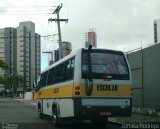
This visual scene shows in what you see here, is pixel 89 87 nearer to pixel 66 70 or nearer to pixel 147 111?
pixel 66 70

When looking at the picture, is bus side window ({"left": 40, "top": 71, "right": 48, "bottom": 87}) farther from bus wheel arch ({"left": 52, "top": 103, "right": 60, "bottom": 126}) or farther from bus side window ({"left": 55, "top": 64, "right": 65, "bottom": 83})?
bus wheel arch ({"left": 52, "top": 103, "right": 60, "bottom": 126})

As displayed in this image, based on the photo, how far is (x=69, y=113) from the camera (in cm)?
1870

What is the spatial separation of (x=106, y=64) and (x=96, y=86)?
99 centimetres

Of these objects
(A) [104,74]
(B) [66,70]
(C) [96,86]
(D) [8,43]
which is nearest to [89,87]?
(C) [96,86]

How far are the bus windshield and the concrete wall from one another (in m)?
5.85

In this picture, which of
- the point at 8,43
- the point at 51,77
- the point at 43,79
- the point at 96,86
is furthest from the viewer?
the point at 8,43

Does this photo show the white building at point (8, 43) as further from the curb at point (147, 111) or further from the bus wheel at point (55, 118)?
the bus wheel at point (55, 118)

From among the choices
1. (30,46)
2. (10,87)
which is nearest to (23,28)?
(30,46)

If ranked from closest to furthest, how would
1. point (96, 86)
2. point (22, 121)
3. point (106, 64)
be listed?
1. point (96, 86)
2. point (106, 64)
3. point (22, 121)

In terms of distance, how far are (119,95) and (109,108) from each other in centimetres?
63

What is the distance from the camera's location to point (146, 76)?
85.3 ft

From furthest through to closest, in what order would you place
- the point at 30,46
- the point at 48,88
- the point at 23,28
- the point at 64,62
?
the point at 30,46 → the point at 23,28 → the point at 48,88 → the point at 64,62

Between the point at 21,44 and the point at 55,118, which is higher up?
the point at 21,44

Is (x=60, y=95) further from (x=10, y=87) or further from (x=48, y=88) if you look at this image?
(x=10, y=87)
